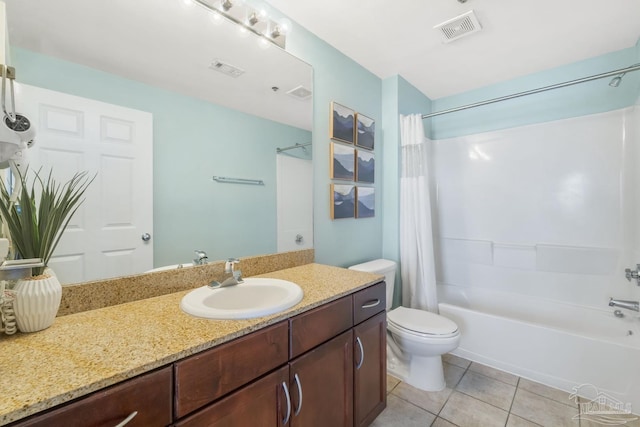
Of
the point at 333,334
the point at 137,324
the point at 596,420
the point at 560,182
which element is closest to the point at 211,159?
the point at 137,324

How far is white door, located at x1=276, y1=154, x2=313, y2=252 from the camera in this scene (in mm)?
1660

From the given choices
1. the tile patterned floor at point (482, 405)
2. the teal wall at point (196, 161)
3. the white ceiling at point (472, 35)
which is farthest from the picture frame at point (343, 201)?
the tile patterned floor at point (482, 405)

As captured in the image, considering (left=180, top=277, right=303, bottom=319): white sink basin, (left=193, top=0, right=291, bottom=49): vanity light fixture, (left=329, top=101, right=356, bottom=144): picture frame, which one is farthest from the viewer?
(left=329, top=101, right=356, bottom=144): picture frame

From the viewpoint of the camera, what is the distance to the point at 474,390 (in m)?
1.80

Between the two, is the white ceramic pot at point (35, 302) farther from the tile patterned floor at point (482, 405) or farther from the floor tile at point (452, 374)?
the floor tile at point (452, 374)

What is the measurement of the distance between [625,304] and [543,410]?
0.96 metres

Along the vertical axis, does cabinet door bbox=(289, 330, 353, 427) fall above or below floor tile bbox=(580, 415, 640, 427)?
above

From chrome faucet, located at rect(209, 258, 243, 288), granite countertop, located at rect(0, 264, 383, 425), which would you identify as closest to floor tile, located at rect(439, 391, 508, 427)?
granite countertop, located at rect(0, 264, 383, 425)

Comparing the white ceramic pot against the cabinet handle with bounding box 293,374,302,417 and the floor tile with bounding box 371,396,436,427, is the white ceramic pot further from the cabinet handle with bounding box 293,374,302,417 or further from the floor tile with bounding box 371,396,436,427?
the floor tile with bounding box 371,396,436,427

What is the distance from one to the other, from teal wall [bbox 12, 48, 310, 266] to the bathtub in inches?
69.6

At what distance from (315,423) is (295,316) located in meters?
0.46

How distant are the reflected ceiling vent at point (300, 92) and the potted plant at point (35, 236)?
1.26 m

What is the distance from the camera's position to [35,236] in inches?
32.4

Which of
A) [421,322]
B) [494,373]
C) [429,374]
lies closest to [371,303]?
[421,322]
